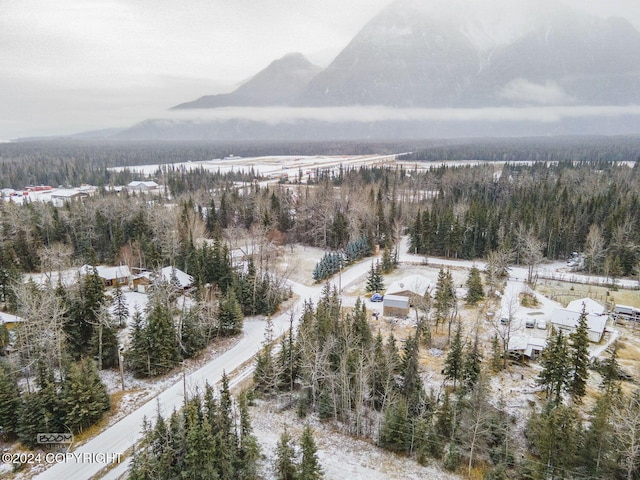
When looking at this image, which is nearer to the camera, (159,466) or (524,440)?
(159,466)

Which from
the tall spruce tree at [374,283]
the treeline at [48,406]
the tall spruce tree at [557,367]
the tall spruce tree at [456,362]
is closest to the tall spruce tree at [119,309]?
the treeline at [48,406]

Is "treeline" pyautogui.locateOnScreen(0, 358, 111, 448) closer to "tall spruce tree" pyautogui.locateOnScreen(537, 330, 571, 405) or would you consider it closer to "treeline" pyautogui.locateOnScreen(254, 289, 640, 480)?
"treeline" pyautogui.locateOnScreen(254, 289, 640, 480)

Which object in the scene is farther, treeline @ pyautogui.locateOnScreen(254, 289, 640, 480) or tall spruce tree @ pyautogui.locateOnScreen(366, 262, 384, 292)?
tall spruce tree @ pyautogui.locateOnScreen(366, 262, 384, 292)

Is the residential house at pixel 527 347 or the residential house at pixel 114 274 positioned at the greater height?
the residential house at pixel 114 274

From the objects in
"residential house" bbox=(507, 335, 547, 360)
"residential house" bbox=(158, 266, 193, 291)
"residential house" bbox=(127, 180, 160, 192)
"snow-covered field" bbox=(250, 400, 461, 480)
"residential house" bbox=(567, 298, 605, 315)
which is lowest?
"snow-covered field" bbox=(250, 400, 461, 480)

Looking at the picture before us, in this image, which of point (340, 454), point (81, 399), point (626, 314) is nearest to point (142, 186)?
point (81, 399)

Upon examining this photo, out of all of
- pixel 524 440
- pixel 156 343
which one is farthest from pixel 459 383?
pixel 156 343

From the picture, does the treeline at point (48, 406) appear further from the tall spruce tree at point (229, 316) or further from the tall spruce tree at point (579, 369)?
the tall spruce tree at point (579, 369)

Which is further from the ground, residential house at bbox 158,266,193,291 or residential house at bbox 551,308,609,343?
Answer: residential house at bbox 158,266,193,291

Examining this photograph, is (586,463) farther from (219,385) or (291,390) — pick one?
(219,385)

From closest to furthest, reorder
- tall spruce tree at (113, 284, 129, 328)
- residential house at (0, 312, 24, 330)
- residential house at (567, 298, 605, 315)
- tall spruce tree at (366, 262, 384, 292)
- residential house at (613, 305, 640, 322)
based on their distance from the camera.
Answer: residential house at (0, 312, 24, 330) → residential house at (567, 298, 605, 315) → tall spruce tree at (113, 284, 129, 328) → residential house at (613, 305, 640, 322) → tall spruce tree at (366, 262, 384, 292)

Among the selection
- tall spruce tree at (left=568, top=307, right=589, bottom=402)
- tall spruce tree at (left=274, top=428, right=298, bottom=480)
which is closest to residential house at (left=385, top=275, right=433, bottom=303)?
tall spruce tree at (left=568, top=307, right=589, bottom=402)
